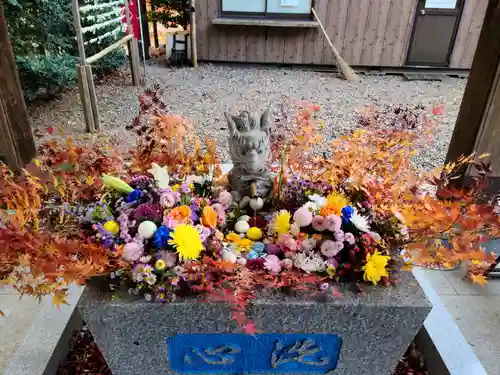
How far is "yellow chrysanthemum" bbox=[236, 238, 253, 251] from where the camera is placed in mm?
1288

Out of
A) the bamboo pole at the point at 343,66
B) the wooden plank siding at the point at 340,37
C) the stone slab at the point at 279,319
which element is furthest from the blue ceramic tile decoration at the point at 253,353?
the wooden plank siding at the point at 340,37

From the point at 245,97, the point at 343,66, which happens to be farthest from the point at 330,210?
the point at 343,66

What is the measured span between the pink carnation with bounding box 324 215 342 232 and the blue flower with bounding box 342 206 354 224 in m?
0.03

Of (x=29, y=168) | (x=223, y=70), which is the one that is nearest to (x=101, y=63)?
(x=223, y=70)

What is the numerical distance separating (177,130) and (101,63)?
4357 mm

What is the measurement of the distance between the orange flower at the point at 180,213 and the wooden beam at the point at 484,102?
182 cm

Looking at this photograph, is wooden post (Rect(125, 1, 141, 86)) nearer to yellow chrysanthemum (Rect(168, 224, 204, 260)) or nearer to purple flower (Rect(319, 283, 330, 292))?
yellow chrysanthemum (Rect(168, 224, 204, 260))

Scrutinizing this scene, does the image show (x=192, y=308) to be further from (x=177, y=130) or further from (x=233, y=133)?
(x=177, y=130)

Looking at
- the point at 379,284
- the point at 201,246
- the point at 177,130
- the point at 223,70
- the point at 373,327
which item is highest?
the point at 177,130

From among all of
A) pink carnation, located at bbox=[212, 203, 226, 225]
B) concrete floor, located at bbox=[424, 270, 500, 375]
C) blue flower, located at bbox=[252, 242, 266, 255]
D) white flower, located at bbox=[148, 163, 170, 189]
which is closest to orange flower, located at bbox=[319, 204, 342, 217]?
blue flower, located at bbox=[252, 242, 266, 255]

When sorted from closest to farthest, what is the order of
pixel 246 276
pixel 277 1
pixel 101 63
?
pixel 246 276 < pixel 101 63 < pixel 277 1

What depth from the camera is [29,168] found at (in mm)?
1421

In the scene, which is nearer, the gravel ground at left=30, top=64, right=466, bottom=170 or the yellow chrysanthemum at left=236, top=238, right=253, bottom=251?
the yellow chrysanthemum at left=236, top=238, right=253, bottom=251

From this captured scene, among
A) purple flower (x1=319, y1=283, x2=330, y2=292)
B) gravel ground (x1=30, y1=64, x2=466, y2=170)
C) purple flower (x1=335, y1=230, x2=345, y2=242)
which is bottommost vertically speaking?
gravel ground (x1=30, y1=64, x2=466, y2=170)
